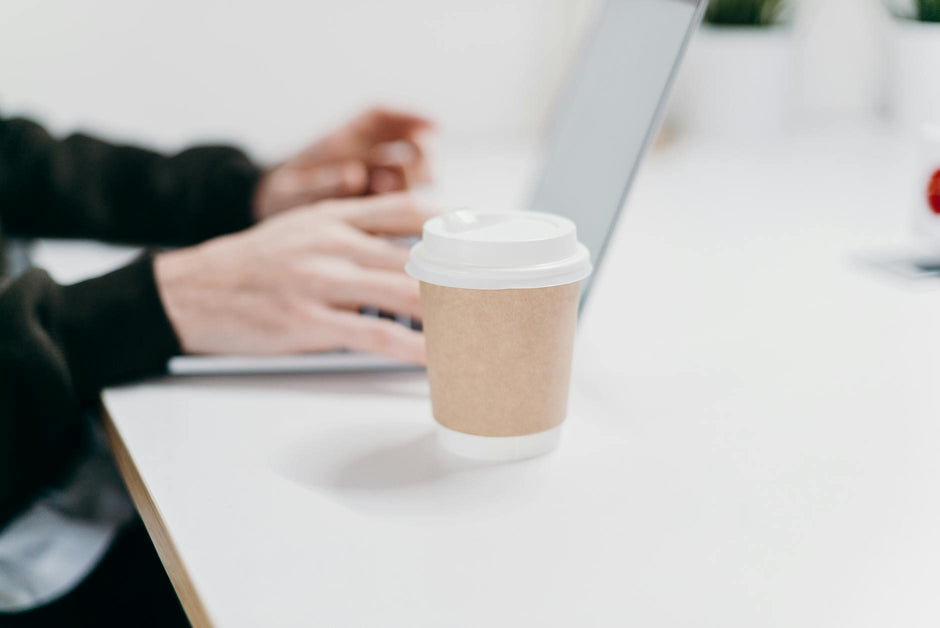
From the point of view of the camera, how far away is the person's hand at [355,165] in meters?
0.92

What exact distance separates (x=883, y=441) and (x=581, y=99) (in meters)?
0.33

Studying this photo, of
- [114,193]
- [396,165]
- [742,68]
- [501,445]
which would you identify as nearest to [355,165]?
[396,165]

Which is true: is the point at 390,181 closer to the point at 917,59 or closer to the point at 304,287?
the point at 304,287

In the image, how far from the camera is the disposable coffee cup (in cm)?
44

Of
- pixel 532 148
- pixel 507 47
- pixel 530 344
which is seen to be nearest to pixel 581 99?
pixel 530 344

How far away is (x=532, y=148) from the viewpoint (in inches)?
55.9

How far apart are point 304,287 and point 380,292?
0.05 metres

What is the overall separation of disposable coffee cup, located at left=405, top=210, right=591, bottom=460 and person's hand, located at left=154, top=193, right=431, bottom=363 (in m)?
0.11

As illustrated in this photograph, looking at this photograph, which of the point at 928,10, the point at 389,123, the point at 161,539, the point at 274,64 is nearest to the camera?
the point at 161,539

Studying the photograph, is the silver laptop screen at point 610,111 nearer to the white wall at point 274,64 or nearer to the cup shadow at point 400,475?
the cup shadow at point 400,475

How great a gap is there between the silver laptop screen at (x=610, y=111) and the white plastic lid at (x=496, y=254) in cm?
13

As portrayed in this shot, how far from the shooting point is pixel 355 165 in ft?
3.16

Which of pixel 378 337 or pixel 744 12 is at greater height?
pixel 744 12

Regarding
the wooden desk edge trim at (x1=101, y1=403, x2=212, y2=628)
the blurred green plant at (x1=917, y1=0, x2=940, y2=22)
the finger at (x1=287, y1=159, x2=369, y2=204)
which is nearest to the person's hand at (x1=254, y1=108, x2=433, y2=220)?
the finger at (x1=287, y1=159, x2=369, y2=204)
